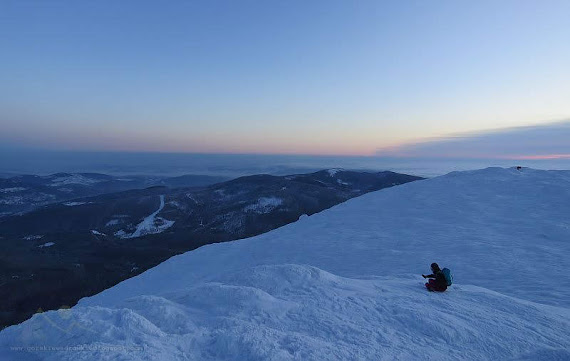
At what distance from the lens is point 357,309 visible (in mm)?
10703

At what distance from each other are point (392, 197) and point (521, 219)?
12216mm

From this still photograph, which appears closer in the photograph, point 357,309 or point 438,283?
point 357,309

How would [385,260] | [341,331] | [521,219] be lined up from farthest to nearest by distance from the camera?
[521,219], [385,260], [341,331]

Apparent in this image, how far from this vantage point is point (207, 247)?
3338 centimetres

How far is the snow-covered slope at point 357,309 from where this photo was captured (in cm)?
805

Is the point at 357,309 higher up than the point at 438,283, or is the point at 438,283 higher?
the point at 357,309

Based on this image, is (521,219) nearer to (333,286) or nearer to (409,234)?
(409,234)

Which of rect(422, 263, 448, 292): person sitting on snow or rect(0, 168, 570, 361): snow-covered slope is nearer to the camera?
rect(0, 168, 570, 361): snow-covered slope

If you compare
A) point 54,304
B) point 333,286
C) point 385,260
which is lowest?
point 54,304

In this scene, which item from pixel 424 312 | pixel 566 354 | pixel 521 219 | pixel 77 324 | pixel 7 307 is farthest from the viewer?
pixel 7 307

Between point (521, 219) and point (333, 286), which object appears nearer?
point (333, 286)

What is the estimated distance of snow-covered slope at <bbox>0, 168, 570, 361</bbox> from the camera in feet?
26.4

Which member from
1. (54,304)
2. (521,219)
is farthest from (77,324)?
(54,304)

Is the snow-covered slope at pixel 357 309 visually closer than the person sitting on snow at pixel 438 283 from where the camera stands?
Yes
